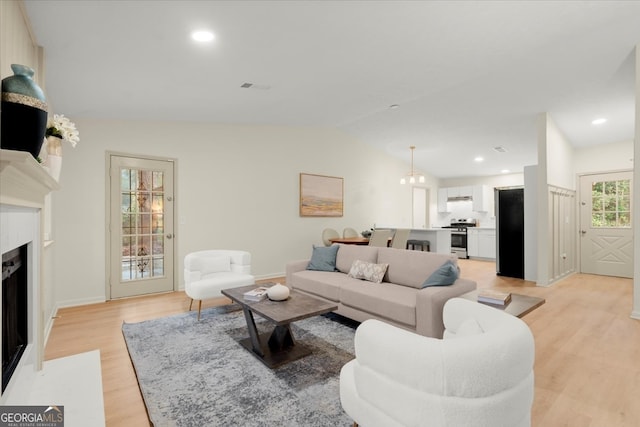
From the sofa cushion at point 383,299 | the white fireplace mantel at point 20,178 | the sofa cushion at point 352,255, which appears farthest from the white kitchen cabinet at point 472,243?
the white fireplace mantel at point 20,178

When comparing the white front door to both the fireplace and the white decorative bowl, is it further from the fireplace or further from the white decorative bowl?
the fireplace

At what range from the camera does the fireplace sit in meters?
1.70

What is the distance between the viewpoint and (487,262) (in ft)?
27.2

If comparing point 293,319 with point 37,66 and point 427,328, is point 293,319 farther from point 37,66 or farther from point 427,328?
point 37,66

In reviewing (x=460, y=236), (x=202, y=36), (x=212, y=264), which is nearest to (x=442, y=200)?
(x=460, y=236)

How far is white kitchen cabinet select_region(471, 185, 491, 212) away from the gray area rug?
7.01m

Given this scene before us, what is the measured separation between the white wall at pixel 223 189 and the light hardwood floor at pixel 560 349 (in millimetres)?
893

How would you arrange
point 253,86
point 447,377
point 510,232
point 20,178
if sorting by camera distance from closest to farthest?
point 447,377
point 20,178
point 253,86
point 510,232

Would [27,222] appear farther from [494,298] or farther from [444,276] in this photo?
[494,298]

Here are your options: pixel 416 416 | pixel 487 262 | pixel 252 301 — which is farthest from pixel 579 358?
pixel 487 262

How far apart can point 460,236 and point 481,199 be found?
1.18 m

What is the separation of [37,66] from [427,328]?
12.5 ft

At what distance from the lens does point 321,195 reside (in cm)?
680

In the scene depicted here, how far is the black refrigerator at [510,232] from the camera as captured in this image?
20.1 ft
